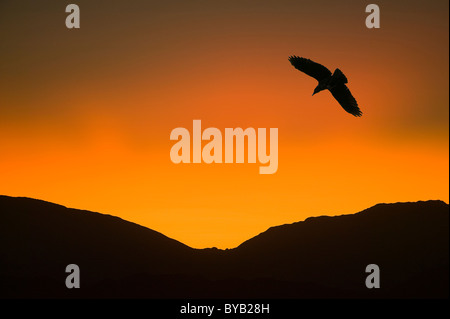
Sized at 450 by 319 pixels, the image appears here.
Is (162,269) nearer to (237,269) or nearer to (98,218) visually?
(237,269)

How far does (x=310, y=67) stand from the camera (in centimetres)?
1457

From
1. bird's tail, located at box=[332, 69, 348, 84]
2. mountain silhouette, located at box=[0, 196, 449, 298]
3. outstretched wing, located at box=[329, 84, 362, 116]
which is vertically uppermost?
bird's tail, located at box=[332, 69, 348, 84]

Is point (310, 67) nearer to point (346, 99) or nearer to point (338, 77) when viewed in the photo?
point (338, 77)

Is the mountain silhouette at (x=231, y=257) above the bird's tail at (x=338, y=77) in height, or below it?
below

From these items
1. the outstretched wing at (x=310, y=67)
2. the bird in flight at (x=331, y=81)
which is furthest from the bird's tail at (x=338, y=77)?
the outstretched wing at (x=310, y=67)

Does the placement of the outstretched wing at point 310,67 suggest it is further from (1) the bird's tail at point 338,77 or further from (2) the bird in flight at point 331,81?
(1) the bird's tail at point 338,77

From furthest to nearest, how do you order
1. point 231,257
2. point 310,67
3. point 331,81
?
point 231,257, point 331,81, point 310,67

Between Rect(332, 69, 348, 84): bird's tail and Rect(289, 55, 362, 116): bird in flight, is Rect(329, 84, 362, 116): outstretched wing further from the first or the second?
Rect(332, 69, 348, 84): bird's tail

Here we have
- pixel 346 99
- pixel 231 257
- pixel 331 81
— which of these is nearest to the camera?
pixel 331 81

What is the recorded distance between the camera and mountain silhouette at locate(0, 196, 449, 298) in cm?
6600

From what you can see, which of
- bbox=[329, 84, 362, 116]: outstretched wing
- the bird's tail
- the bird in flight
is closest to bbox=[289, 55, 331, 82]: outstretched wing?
the bird in flight

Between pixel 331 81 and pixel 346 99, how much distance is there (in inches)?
39.1

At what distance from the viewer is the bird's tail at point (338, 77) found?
1464 cm

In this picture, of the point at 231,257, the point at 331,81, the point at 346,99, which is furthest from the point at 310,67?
the point at 231,257
